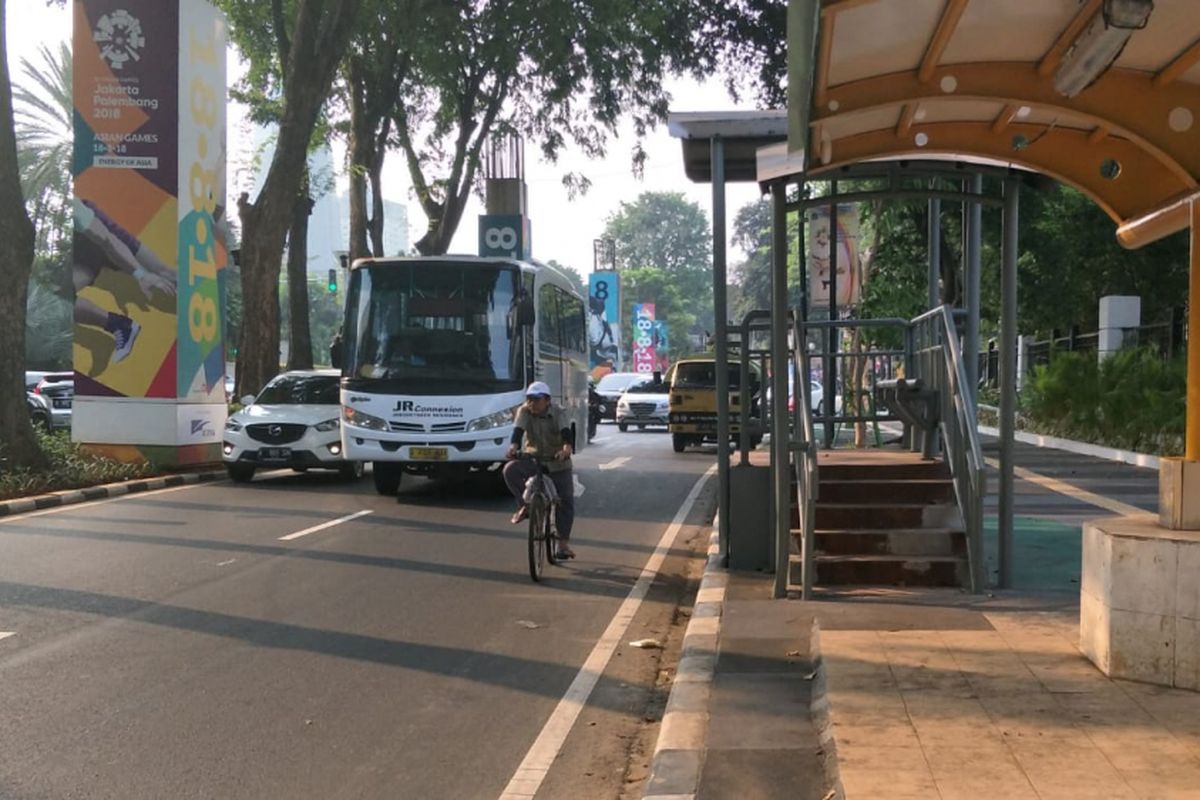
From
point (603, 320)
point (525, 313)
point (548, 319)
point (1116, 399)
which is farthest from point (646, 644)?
point (603, 320)

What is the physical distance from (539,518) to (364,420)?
225 inches

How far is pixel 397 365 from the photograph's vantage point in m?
15.5

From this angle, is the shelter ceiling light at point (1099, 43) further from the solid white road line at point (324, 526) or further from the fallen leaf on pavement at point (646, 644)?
the solid white road line at point (324, 526)

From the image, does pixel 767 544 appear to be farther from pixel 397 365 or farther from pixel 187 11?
pixel 187 11

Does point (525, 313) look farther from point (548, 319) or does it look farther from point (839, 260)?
point (839, 260)

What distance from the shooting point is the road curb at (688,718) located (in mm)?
4792

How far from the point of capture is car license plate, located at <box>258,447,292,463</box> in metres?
17.2

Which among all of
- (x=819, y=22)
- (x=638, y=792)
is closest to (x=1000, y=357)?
(x=819, y=22)

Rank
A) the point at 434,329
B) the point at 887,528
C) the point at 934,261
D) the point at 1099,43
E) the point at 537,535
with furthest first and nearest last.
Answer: the point at 434,329
the point at 934,261
the point at 537,535
the point at 887,528
the point at 1099,43

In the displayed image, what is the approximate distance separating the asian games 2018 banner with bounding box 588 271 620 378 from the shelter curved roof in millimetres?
58778

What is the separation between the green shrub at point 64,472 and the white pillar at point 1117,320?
59.5 feet

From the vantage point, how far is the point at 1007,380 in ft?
27.6

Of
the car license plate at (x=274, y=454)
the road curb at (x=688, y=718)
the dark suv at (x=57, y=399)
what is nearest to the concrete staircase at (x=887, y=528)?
the road curb at (x=688, y=718)

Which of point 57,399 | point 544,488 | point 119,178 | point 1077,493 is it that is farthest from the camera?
point 57,399
